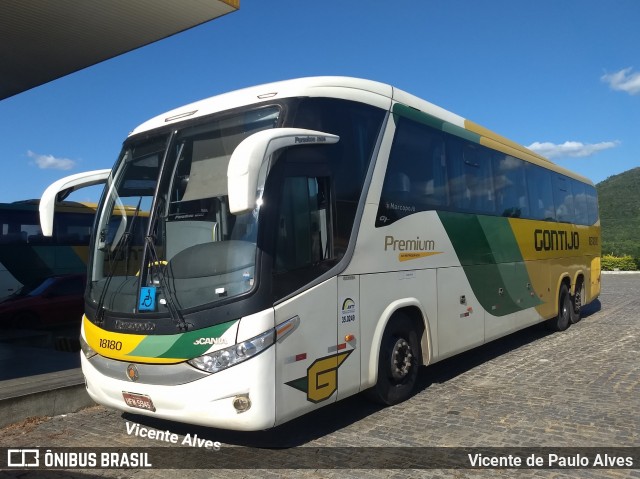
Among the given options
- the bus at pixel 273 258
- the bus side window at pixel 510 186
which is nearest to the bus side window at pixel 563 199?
the bus side window at pixel 510 186

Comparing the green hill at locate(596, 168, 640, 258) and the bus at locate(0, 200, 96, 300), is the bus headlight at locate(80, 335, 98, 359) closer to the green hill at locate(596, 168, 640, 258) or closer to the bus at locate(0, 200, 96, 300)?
the bus at locate(0, 200, 96, 300)

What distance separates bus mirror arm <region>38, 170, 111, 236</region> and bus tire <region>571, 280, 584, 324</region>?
1112cm

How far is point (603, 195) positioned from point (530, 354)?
304 ft

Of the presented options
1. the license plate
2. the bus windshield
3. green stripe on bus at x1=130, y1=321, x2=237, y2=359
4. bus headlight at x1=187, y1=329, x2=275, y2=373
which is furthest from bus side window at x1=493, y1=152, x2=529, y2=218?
the license plate

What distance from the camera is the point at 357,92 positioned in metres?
6.07

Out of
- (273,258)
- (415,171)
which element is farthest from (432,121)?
(273,258)

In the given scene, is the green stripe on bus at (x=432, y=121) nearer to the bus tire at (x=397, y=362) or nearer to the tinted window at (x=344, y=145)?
the tinted window at (x=344, y=145)

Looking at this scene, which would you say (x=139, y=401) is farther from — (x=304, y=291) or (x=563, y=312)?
(x=563, y=312)

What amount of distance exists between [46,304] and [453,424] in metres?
11.9

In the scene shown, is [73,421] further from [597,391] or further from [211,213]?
[597,391]

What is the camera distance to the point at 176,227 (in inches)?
209

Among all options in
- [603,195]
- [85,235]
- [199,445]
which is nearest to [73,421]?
[199,445]

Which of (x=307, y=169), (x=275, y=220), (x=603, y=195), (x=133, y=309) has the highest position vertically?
(x=603, y=195)

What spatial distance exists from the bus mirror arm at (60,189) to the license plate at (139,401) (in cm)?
205
